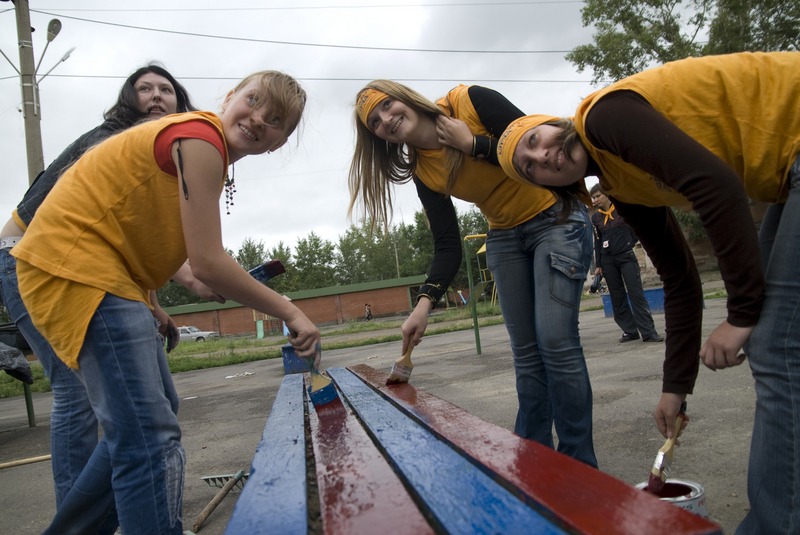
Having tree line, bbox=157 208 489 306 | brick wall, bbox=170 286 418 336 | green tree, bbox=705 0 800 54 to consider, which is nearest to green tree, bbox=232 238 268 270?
tree line, bbox=157 208 489 306

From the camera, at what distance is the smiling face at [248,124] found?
1750mm

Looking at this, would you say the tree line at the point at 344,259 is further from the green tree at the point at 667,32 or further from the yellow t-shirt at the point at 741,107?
the yellow t-shirt at the point at 741,107

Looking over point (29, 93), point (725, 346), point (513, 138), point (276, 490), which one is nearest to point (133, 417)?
point (276, 490)

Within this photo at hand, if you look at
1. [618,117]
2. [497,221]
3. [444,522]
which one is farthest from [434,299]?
[444,522]

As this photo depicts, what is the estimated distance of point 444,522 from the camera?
0.87 metres

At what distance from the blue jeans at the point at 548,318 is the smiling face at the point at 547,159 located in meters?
0.50

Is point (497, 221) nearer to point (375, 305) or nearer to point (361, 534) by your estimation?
point (361, 534)

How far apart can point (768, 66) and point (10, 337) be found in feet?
18.1

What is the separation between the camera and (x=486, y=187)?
2434 millimetres

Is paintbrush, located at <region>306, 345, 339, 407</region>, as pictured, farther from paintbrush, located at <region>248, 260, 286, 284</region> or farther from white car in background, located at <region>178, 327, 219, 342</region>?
white car in background, located at <region>178, 327, 219, 342</region>

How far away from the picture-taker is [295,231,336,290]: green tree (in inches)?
2403

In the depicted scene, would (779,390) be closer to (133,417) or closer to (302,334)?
(302,334)

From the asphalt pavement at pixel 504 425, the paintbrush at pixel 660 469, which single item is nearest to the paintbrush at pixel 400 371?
the asphalt pavement at pixel 504 425

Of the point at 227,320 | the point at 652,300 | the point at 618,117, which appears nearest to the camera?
the point at 618,117
